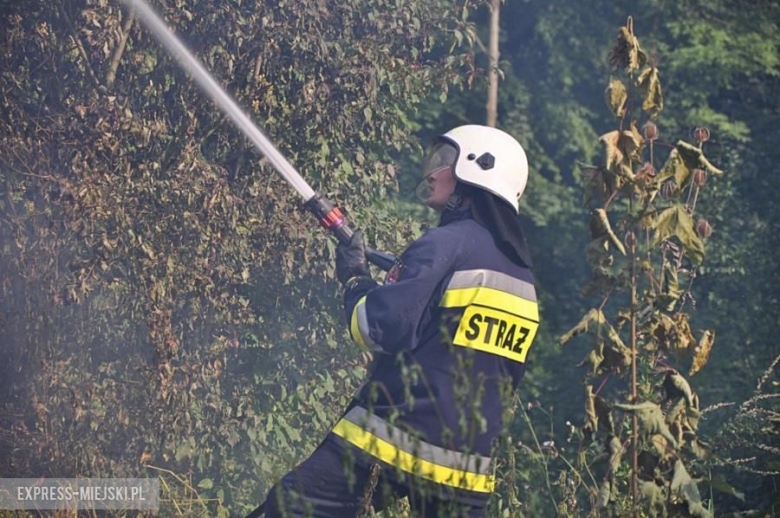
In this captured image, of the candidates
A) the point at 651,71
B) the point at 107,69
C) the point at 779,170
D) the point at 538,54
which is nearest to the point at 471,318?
the point at 651,71

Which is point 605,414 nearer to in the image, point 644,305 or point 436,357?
point 644,305

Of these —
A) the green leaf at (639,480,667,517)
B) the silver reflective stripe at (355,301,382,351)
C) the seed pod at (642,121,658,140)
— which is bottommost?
the green leaf at (639,480,667,517)

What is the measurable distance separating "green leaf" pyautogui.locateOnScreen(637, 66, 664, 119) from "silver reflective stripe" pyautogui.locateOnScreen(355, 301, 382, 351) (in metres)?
1.27

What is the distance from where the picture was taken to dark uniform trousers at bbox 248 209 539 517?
405 centimetres

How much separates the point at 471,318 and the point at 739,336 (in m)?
9.75

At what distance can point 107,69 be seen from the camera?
238 inches

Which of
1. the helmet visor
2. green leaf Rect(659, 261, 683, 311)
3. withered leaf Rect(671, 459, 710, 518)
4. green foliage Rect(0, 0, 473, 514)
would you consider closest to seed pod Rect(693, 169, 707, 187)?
green leaf Rect(659, 261, 683, 311)

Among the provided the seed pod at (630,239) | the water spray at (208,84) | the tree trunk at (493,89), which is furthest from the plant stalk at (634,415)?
the tree trunk at (493,89)

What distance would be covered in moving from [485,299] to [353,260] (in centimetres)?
78

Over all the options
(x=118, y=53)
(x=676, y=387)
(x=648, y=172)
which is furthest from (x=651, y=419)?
(x=118, y=53)

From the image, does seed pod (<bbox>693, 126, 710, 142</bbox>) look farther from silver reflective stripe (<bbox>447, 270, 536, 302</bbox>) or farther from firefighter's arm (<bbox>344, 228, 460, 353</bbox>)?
firefighter's arm (<bbox>344, 228, 460, 353</bbox>)

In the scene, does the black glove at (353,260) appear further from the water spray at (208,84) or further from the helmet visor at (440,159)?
the water spray at (208,84)

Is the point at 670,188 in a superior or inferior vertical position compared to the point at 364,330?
superior

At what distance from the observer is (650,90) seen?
4.19m
